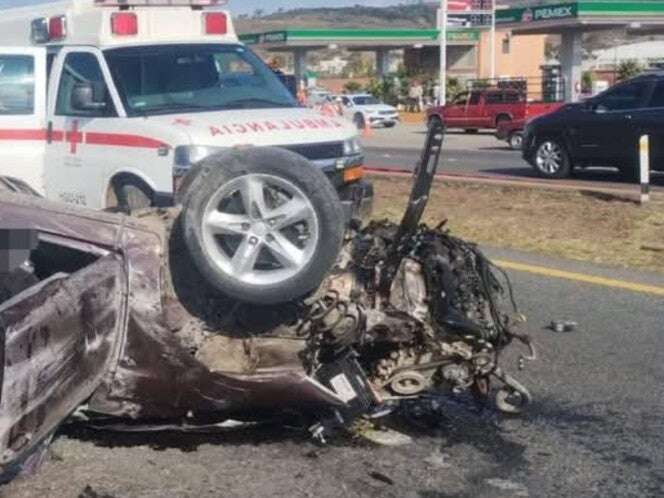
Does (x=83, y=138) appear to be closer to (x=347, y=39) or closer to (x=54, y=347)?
(x=54, y=347)

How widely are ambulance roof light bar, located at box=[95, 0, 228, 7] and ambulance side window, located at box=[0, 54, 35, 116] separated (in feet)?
2.71

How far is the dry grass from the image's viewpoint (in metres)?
10.8

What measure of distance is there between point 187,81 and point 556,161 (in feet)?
34.5

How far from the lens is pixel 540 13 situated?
50.9m

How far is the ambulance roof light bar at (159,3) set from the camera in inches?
421

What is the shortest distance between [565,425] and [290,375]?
143 centimetres

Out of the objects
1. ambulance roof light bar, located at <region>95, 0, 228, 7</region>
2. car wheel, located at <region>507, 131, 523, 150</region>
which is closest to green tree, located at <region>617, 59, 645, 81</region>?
car wheel, located at <region>507, 131, 523, 150</region>

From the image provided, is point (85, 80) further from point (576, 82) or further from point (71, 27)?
point (576, 82)

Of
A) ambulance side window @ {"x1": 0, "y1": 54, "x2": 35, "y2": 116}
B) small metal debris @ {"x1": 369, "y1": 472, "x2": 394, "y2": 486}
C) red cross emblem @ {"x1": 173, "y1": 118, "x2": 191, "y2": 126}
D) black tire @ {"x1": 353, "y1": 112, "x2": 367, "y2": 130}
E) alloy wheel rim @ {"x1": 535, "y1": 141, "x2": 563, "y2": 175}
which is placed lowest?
small metal debris @ {"x1": 369, "y1": 472, "x2": 394, "y2": 486}

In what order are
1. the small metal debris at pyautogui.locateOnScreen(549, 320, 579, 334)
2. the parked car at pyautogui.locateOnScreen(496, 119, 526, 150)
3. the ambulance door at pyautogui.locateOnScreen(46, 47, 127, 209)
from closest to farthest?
the small metal debris at pyautogui.locateOnScreen(549, 320, 579, 334) → the ambulance door at pyautogui.locateOnScreen(46, 47, 127, 209) → the parked car at pyautogui.locateOnScreen(496, 119, 526, 150)

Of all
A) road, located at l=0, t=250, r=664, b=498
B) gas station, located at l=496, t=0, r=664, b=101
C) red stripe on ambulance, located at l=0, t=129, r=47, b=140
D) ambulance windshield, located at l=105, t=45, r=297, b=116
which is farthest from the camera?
gas station, located at l=496, t=0, r=664, b=101

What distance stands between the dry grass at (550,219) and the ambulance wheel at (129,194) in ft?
11.2

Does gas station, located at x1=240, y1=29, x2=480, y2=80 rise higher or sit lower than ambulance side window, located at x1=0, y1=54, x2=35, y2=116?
higher

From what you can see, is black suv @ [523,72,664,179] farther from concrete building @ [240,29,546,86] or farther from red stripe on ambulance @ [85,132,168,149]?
concrete building @ [240,29,546,86]
